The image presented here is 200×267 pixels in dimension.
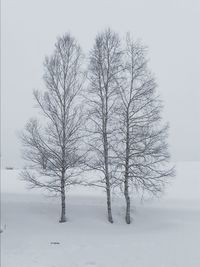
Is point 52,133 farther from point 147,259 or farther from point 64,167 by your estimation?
point 147,259

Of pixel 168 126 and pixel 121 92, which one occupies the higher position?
pixel 121 92

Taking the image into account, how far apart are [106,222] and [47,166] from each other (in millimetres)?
5508

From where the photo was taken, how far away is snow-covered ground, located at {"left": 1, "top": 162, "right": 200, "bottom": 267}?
62.9 ft

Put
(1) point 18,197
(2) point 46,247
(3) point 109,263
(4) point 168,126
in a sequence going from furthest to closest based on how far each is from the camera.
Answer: (1) point 18,197, (4) point 168,126, (2) point 46,247, (3) point 109,263

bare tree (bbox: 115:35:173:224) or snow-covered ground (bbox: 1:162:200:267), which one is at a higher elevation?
bare tree (bbox: 115:35:173:224)

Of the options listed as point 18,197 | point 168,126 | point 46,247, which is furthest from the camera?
point 18,197

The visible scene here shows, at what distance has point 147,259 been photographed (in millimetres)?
18875

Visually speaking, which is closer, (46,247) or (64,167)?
(46,247)

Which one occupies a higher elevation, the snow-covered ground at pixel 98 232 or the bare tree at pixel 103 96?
the bare tree at pixel 103 96

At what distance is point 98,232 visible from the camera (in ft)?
77.9

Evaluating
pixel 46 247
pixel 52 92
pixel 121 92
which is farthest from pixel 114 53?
pixel 46 247

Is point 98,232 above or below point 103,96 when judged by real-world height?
below

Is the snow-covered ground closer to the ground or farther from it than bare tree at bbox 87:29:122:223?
closer to the ground

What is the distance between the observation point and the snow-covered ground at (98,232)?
19.2m
